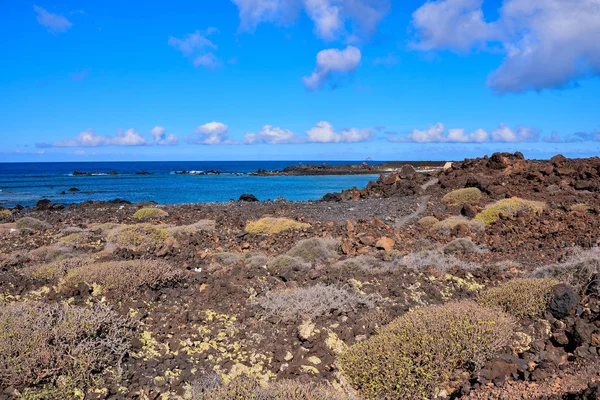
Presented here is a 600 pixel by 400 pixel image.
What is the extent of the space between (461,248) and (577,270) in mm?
3051

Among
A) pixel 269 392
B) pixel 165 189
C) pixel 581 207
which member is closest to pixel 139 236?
pixel 269 392

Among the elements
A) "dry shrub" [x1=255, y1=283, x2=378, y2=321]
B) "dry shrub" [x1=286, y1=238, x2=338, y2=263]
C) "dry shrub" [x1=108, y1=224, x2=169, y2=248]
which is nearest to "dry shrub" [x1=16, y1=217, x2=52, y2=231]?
"dry shrub" [x1=108, y1=224, x2=169, y2=248]

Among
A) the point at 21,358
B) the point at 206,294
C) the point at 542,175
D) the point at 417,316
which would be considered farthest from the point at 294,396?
the point at 542,175

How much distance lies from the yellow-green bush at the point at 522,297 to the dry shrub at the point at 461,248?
363 cm

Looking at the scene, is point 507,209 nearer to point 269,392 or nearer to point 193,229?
point 193,229

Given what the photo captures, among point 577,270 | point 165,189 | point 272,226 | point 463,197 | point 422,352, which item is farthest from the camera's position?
point 165,189

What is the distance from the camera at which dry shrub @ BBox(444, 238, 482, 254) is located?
1109 cm

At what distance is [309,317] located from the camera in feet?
21.8

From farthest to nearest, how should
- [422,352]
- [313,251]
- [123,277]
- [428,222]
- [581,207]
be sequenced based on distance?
1. [581,207]
2. [428,222]
3. [313,251]
4. [123,277]
5. [422,352]

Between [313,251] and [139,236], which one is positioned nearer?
[313,251]

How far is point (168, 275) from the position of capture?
8.10 meters

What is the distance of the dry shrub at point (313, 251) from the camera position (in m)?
10.6

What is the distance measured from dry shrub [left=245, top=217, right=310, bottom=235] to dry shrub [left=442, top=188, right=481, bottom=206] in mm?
8214

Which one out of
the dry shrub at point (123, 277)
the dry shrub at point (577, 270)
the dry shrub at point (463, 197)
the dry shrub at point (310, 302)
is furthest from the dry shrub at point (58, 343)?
the dry shrub at point (463, 197)
